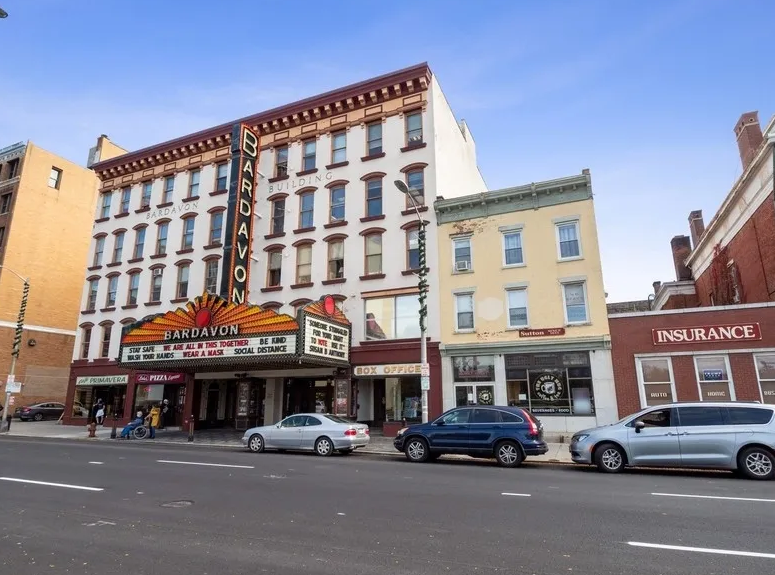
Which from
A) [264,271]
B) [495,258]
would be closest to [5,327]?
[264,271]

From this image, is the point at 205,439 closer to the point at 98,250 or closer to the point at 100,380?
the point at 100,380

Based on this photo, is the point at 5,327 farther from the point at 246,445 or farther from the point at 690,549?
the point at 690,549

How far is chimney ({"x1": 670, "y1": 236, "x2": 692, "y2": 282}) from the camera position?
1419 inches

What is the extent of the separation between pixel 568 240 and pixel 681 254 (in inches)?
775

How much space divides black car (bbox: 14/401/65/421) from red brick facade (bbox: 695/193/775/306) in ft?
147

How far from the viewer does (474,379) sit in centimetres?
2258

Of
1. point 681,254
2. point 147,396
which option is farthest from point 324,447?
point 681,254

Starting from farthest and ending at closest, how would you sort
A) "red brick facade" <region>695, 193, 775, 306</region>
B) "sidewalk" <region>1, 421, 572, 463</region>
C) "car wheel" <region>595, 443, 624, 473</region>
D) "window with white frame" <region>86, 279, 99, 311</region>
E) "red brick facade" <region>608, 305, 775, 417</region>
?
"window with white frame" <region>86, 279, 99, 311</region>
"red brick facade" <region>695, 193, 775, 306</region>
"red brick facade" <region>608, 305, 775, 417</region>
"sidewalk" <region>1, 421, 572, 463</region>
"car wheel" <region>595, 443, 624, 473</region>

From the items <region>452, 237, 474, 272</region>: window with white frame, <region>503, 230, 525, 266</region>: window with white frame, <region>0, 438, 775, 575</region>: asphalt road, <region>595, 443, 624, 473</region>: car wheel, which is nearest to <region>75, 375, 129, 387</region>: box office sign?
<region>0, 438, 775, 575</region>: asphalt road

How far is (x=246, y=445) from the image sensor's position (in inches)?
717

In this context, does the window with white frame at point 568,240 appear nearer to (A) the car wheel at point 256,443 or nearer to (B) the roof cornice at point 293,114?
(B) the roof cornice at point 293,114

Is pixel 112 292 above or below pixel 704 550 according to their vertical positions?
above

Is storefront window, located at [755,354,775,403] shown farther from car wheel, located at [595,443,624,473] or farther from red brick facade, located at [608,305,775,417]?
car wheel, located at [595,443,624,473]

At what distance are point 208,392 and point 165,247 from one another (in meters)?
10.0
